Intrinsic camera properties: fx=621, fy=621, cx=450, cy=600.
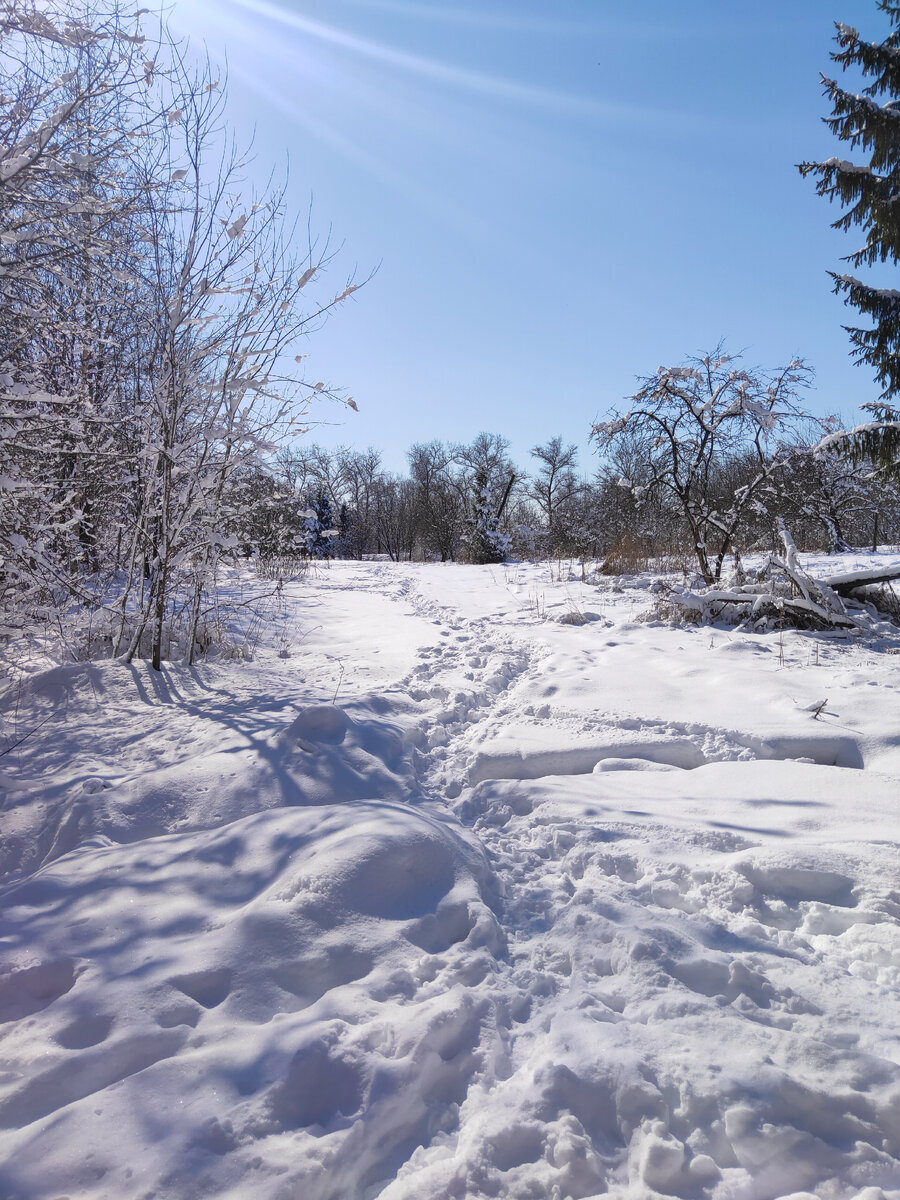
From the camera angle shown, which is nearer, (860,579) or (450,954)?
(450,954)

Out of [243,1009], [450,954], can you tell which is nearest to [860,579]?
[450,954]

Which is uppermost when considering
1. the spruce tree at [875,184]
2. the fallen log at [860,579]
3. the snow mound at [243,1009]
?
the spruce tree at [875,184]

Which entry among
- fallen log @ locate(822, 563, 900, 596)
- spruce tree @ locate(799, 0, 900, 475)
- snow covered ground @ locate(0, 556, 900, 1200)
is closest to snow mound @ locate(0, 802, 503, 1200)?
snow covered ground @ locate(0, 556, 900, 1200)

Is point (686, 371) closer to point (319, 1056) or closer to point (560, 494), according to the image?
point (319, 1056)

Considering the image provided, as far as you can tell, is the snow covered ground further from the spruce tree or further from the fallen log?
the spruce tree

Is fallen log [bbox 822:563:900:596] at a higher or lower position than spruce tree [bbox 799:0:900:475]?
lower

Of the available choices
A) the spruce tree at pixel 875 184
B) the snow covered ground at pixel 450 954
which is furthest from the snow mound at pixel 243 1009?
the spruce tree at pixel 875 184

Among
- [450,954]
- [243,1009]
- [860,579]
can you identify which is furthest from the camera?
[860,579]

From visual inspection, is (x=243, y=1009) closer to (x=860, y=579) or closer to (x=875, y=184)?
(x=860, y=579)

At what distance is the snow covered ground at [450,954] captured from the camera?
122 centimetres

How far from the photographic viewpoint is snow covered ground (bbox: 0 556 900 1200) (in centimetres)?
122

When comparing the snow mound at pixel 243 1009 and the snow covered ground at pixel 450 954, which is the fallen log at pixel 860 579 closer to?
the snow covered ground at pixel 450 954

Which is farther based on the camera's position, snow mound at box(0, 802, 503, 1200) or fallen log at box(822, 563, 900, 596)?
fallen log at box(822, 563, 900, 596)

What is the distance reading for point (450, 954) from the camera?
1794 mm
